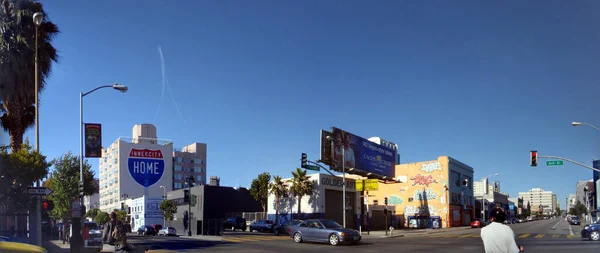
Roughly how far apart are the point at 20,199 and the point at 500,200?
12393 cm

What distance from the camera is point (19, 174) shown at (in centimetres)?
2506

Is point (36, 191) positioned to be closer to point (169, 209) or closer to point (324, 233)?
point (324, 233)

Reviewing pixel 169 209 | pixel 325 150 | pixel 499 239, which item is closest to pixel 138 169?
Result: pixel 169 209

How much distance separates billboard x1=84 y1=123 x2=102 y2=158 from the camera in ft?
82.5

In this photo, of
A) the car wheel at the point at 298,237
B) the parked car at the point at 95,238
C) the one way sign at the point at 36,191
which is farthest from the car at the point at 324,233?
the one way sign at the point at 36,191

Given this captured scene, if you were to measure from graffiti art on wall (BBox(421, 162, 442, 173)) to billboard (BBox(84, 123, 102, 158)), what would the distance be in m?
53.4

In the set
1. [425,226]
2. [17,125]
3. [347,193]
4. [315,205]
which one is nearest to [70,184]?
[17,125]

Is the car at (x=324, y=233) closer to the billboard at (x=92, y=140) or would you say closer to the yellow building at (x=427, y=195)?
the billboard at (x=92, y=140)

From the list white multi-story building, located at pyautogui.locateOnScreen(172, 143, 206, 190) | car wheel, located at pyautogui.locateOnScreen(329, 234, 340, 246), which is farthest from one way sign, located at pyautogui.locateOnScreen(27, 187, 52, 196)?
white multi-story building, located at pyautogui.locateOnScreen(172, 143, 206, 190)

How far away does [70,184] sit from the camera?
3503cm

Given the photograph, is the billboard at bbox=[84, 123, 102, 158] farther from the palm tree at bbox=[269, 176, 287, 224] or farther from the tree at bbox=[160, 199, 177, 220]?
the tree at bbox=[160, 199, 177, 220]

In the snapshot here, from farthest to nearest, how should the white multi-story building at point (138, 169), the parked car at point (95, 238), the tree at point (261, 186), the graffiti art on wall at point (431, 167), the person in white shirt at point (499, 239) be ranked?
1. the white multi-story building at point (138, 169)
2. the graffiti art on wall at point (431, 167)
3. the tree at point (261, 186)
4. the parked car at point (95, 238)
5. the person in white shirt at point (499, 239)

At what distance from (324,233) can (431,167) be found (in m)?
46.7

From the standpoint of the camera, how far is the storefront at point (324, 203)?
51188 mm
